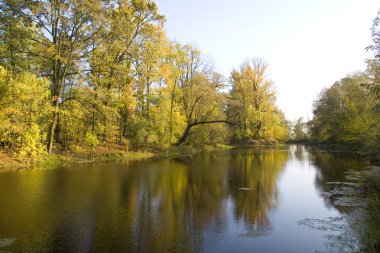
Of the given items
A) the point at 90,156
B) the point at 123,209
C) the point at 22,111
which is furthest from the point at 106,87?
the point at 123,209

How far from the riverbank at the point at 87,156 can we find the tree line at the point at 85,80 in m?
0.65

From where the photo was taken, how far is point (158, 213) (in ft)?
37.6

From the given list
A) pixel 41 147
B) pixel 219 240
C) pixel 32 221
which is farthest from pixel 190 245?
pixel 41 147

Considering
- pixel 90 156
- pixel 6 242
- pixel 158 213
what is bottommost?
pixel 6 242

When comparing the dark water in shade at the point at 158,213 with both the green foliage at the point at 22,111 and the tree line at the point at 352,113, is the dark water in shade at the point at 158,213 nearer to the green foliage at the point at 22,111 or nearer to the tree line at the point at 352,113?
the green foliage at the point at 22,111

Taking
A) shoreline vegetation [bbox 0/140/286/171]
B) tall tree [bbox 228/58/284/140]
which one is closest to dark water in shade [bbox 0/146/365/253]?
shoreline vegetation [bbox 0/140/286/171]

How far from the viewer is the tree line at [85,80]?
2345 centimetres

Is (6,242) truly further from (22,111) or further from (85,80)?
(85,80)

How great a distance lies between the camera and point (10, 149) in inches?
929

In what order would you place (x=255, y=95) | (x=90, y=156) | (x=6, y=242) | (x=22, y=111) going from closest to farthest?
(x=6, y=242) → (x=22, y=111) → (x=90, y=156) → (x=255, y=95)

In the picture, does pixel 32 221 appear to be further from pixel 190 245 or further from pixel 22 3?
pixel 22 3

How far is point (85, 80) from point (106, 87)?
3612 mm

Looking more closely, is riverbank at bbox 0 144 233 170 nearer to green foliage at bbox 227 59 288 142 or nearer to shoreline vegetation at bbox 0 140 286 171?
shoreline vegetation at bbox 0 140 286 171

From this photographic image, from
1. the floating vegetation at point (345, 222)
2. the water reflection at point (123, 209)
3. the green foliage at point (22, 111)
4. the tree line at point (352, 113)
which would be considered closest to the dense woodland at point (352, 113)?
the tree line at point (352, 113)
